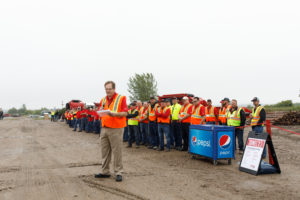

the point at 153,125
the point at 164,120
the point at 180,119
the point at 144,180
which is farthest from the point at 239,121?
the point at 144,180

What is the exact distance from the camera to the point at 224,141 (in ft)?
25.5

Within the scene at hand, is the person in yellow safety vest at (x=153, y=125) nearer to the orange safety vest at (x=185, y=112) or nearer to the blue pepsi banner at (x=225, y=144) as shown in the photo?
the orange safety vest at (x=185, y=112)

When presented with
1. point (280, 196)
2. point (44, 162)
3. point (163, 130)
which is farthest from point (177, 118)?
point (280, 196)

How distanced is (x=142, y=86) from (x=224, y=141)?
5686 cm

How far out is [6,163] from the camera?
A: 771cm

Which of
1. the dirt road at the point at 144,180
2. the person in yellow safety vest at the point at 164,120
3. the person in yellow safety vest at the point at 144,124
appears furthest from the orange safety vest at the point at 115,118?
the person in yellow safety vest at the point at 144,124

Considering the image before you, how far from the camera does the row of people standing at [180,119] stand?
32.2 ft

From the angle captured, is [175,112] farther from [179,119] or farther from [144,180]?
[144,180]

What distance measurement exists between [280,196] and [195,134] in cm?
381

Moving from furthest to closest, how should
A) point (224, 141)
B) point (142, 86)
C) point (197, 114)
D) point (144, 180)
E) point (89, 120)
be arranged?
point (142, 86)
point (89, 120)
point (197, 114)
point (224, 141)
point (144, 180)

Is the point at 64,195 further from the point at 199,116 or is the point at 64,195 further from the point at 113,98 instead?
the point at 199,116

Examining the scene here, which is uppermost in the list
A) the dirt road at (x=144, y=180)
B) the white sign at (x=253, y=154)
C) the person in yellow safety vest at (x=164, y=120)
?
the person in yellow safety vest at (x=164, y=120)

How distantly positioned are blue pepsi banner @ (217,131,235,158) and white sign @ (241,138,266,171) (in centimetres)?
70

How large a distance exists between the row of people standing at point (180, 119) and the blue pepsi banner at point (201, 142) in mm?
1245
